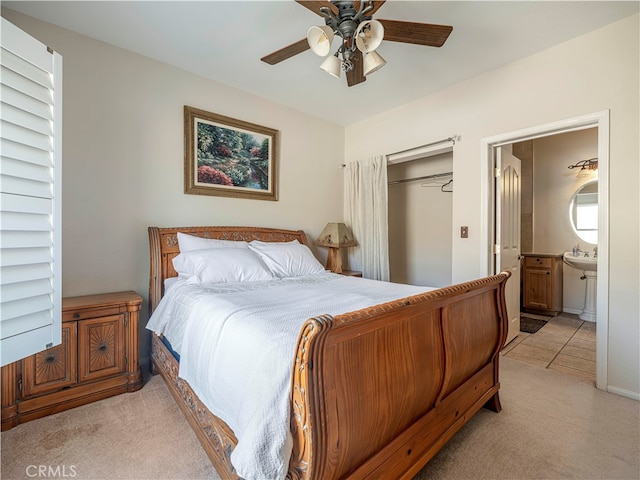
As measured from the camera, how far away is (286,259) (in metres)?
2.86

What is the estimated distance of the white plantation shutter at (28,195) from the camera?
1062 millimetres

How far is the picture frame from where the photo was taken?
2863 millimetres

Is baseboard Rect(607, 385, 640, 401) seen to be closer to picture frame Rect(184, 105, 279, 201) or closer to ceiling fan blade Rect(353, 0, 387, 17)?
ceiling fan blade Rect(353, 0, 387, 17)

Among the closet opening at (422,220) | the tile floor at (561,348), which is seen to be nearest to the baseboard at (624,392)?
the tile floor at (561,348)

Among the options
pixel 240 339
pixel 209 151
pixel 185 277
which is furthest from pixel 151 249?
pixel 240 339

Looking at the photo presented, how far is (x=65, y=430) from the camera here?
1.72m

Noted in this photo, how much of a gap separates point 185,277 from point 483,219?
2.82 meters

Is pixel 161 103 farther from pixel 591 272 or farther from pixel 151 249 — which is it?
pixel 591 272

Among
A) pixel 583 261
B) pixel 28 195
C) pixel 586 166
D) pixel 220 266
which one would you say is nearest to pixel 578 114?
pixel 583 261

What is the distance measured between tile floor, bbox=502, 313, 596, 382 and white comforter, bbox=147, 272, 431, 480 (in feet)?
5.49

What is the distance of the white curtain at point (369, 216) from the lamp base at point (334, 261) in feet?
1.34

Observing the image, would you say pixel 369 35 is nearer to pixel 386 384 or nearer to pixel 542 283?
pixel 386 384

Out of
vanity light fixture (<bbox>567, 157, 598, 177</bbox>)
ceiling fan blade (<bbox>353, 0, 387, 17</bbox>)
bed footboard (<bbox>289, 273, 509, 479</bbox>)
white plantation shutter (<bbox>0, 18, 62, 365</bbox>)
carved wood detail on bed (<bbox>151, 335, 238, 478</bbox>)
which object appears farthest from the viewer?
vanity light fixture (<bbox>567, 157, 598, 177</bbox>)
